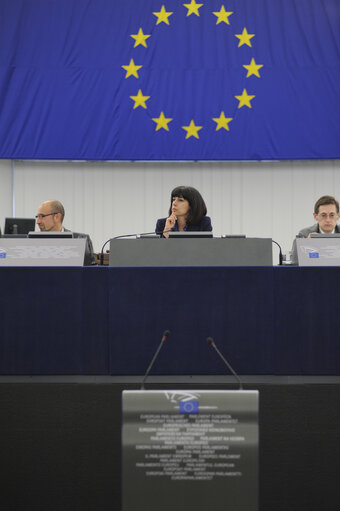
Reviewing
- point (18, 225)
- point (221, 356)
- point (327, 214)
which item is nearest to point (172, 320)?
point (221, 356)

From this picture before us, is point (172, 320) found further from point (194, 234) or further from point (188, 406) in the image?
point (194, 234)

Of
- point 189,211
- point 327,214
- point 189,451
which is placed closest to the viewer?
point 189,451

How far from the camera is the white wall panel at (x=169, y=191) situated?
6.21 meters

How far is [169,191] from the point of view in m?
6.29

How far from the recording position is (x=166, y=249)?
239cm

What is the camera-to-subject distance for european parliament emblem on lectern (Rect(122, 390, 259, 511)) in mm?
1849

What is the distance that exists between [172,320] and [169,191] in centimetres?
414

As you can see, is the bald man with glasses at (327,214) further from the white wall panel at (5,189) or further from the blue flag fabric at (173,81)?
the white wall panel at (5,189)

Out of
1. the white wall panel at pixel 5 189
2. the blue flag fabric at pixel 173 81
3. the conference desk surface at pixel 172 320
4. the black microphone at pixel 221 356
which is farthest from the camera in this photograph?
the white wall panel at pixel 5 189

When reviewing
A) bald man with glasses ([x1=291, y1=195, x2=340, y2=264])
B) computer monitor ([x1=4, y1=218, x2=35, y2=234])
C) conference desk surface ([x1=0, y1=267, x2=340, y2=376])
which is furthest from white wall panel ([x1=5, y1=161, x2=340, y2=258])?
conference desk surface ([x1=0, y1=267, x2=340, y2=376])

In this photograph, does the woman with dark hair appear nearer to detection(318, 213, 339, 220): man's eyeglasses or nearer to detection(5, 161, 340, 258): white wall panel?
detection(318, 213, 339, 220): man's eyeglasses

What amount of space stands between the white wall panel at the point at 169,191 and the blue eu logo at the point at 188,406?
454 centimetres

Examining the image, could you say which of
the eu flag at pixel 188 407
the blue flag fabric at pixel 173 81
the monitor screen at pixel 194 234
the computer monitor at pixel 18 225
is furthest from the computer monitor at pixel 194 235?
the blue flag fabric at pixel 173 81

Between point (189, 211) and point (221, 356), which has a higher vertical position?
point (189, 211)
